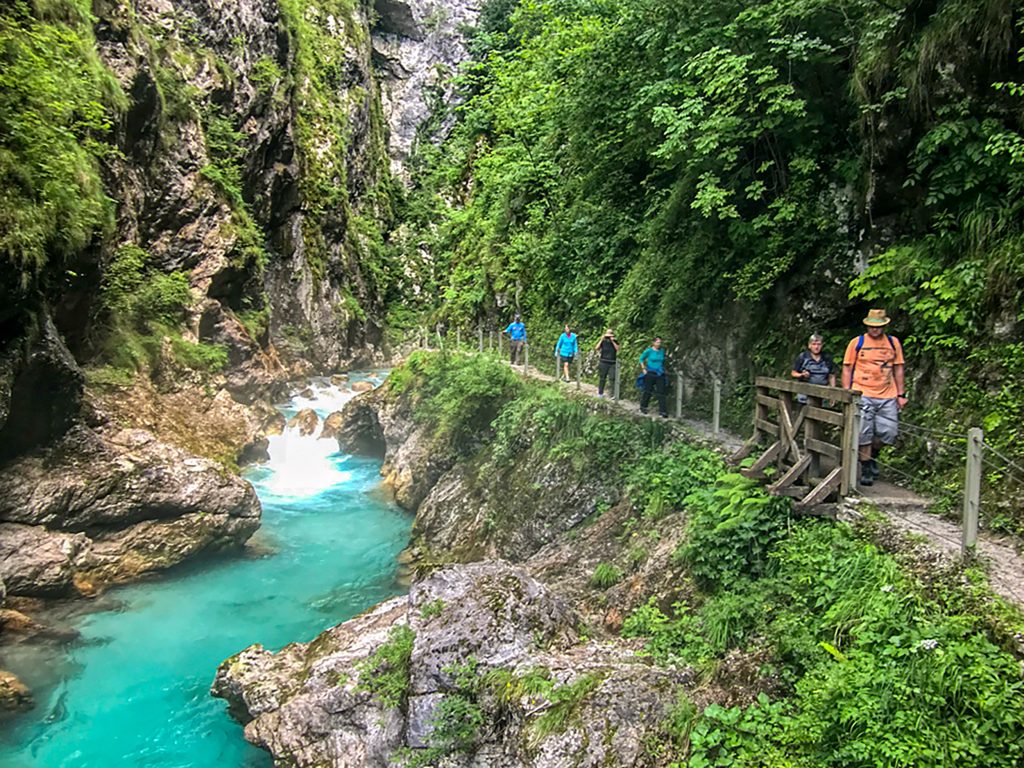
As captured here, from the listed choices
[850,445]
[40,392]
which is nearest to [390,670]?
[850,445]

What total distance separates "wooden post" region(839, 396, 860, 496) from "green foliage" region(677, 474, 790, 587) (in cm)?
69

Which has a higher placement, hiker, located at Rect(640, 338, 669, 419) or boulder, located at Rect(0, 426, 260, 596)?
hiker, located at Rect(640, 338, 669, 419)

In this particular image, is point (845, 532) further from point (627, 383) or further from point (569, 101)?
point (569, 101)

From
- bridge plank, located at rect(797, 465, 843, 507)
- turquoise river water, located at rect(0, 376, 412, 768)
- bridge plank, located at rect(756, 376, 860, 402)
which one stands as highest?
bridge plank, located at rect(756, 376, 860, 402)

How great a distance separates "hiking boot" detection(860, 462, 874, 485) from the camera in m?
6.65

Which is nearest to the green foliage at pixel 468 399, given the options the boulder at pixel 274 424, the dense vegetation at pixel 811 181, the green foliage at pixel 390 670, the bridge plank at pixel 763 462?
the dense vegetation at pixel 811 181

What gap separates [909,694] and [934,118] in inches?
254

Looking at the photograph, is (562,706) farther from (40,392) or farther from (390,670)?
(40,392)

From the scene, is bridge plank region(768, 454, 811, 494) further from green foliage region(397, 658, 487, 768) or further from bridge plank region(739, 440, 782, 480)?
green foliage region(397, 658, 487, 768)

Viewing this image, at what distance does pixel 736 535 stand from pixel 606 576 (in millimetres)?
2323

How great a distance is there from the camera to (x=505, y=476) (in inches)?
538

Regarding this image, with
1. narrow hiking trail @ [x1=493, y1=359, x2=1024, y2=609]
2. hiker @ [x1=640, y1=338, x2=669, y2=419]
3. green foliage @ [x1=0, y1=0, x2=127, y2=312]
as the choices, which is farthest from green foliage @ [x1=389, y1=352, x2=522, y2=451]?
narrow hiking trail @ [x1=493, y1=359, x2=1024, y2=609]

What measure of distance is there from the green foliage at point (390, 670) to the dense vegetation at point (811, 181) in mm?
6180

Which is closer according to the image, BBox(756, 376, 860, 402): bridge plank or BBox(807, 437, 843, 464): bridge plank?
BBox(756, 376, 860, 402): bridge plank
